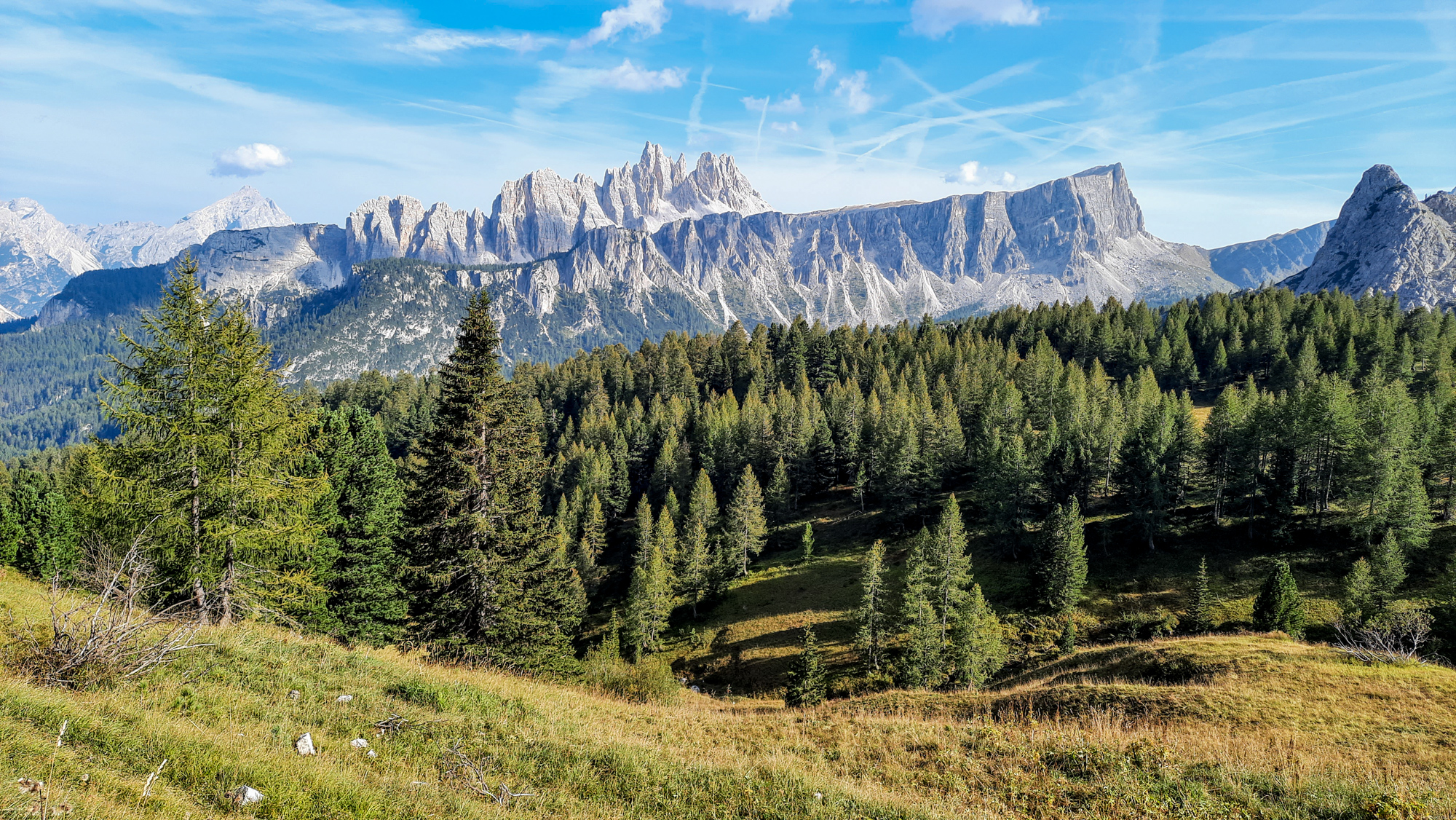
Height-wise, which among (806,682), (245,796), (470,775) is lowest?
(806,682)

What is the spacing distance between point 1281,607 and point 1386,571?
1124 centimetres

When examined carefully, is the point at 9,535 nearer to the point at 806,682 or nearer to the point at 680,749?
the point at 806,682

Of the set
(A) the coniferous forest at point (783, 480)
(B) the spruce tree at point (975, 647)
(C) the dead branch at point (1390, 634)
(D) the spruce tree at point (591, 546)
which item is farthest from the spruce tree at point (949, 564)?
(D) the spruce tree at point (591, 546)

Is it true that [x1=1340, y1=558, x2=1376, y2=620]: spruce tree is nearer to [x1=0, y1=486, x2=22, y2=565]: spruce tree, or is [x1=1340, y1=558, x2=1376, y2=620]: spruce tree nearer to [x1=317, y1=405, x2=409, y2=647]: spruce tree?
[x1=317, y1=405, x2=409, y2=647]: spruce tree

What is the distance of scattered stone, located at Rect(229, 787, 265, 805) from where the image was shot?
6574 millimetres

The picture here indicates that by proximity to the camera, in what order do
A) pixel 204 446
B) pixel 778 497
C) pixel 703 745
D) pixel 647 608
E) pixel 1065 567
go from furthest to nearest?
pixel 778 497 → pixel 647 608 → pixel 1065 567 → pixel 204 446 → pixel 703 745

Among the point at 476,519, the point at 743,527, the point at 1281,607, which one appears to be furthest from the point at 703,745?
the point at 743,527

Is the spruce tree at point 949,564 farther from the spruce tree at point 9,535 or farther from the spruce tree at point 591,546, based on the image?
the spruce tree at point 9,535

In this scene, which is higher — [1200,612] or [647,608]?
[1200,612]

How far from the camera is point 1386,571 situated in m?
41.0

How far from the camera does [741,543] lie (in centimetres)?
6875

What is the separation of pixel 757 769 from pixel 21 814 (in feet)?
30.4

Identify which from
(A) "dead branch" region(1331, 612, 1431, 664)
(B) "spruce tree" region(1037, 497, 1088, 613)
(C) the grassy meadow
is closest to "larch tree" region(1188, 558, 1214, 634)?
(A) "dead branch" region(1331, 612, 1431, 664)

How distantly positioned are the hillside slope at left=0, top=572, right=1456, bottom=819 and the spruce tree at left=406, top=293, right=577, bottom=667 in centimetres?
528
